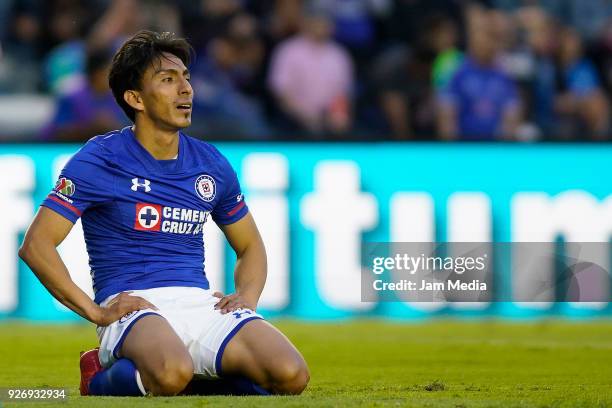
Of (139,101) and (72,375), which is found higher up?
(139,101)

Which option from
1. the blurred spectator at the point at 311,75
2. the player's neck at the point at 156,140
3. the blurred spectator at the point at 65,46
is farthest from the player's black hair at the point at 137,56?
the blurred spectator at the point at 311,75

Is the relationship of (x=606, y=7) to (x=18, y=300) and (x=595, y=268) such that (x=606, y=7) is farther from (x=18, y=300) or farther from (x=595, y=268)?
(x=18, y=300)

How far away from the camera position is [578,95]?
12477 mm

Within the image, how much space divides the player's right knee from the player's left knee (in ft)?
1.24

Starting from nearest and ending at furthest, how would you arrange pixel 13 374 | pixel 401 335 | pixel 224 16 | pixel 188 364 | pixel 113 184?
pixel 188 364, pixel 113 184, pixel 13 374, pixel 401 335, pixel 224 16

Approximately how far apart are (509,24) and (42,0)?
4.63 meters

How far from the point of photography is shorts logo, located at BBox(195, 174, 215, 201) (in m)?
6.06

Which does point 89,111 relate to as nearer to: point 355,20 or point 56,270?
point 355,20

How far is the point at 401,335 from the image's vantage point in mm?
10188

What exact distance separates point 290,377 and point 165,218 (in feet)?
3.16

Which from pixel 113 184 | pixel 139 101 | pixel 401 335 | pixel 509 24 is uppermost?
pixel 509 24

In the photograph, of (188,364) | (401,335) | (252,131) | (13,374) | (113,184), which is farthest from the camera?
(252,131)

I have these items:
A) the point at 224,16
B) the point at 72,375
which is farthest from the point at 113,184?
the point at 224,16

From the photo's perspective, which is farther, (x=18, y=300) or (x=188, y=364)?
(x=18, y=300)
